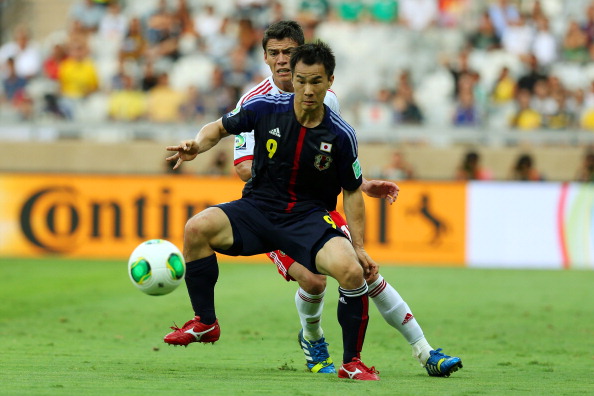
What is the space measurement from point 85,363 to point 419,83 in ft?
46.8

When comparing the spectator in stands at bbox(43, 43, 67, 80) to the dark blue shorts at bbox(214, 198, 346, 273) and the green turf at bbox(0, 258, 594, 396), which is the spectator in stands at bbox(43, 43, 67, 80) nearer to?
the green turf at bbox(0, 258, 594, 396)

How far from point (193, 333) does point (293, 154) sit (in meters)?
1.44

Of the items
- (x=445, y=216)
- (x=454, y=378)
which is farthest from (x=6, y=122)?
(x=454, y=378)

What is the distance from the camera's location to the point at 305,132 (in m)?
6.98

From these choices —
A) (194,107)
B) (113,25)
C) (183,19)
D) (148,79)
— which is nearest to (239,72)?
(194,107)

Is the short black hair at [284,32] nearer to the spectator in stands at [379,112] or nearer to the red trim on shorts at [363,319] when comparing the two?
the red trim on shorts at [363,319]

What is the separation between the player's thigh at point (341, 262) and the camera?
22.0 ft

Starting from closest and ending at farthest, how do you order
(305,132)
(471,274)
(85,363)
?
(305,132)
(85,363)
(471,274)

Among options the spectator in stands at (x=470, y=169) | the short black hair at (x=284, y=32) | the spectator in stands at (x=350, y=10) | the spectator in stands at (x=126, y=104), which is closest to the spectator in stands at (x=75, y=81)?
the spectator in stands at (x=126, y=104)

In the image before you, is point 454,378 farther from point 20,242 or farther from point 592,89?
point 592,89

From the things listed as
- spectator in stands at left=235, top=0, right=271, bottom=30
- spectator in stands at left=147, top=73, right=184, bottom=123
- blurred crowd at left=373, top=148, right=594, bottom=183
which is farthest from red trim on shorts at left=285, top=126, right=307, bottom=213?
spectator in stands at left=235, top=0, right=271, bottom=30

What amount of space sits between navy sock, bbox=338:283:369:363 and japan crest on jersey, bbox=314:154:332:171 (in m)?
0.83

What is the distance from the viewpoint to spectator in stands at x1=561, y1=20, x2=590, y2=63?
20797 millimetres

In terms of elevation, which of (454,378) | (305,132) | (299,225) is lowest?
(454,378)
